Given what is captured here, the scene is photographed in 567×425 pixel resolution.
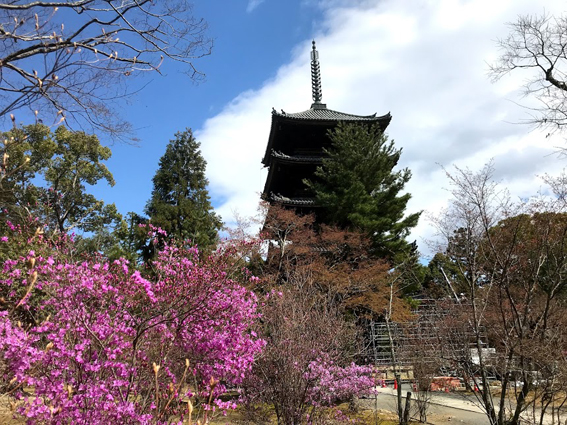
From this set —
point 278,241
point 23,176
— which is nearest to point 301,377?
point 278,241

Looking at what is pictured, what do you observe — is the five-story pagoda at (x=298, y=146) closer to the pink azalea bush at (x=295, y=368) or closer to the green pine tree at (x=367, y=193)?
the green pine tree at (x=367, y=193)

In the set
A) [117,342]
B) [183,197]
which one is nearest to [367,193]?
[183,197]

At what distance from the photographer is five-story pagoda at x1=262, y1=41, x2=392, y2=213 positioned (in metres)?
18.8

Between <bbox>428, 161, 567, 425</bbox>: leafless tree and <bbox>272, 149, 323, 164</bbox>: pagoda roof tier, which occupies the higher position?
<bbox>272, 149, 323, 164</bbox>: pagoda roof tier

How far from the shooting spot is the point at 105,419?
3.29 meters

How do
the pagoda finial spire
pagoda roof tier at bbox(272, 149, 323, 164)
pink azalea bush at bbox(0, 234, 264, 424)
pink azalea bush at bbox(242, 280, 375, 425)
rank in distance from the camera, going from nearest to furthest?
1. pink azalea bush at bbox(0, 234, 264, 424)
2. pink azalea bush at bbox(242, 280, 375, 425)
3. pagoda roof tier at bbox(272, 149, 323, 164)
4. the pagoda finial spire

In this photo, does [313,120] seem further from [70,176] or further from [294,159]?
[70,176]

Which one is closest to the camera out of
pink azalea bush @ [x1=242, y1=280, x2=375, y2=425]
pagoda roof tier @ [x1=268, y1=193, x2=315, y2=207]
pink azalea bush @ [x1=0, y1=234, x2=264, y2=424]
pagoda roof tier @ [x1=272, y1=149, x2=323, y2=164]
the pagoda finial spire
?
pink azalea bush @ [x1=0, y1=234, x2=264, y2=424]

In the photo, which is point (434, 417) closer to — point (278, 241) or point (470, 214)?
point (470, 214)

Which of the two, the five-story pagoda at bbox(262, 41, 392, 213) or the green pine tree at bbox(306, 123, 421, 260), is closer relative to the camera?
the green pine tree at bbox(306, 123, 421, 260)

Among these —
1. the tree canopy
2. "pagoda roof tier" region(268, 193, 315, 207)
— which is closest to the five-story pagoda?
"pagoda roof tier" region(268, 193, 315, 207)

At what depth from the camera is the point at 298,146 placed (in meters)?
20.7

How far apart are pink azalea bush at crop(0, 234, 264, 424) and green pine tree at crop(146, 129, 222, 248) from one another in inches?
566

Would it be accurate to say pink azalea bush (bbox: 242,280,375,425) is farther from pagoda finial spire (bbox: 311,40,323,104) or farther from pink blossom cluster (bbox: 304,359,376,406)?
pagoda finial spire (bbox: 311,40,323,104)
